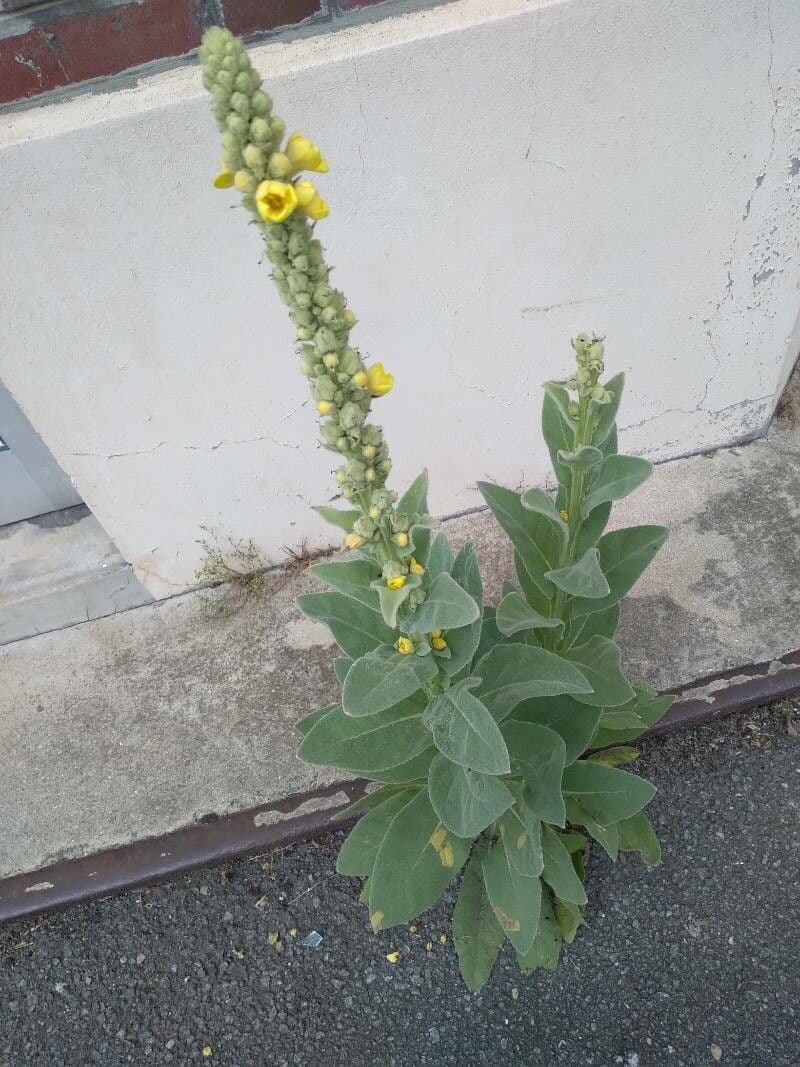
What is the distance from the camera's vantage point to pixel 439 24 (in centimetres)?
199

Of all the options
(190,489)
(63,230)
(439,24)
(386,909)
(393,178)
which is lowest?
(386,909)

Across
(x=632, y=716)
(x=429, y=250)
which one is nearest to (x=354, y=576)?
→ (x=632, y=716)

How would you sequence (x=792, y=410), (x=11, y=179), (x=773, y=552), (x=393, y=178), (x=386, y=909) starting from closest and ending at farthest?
1. (x=386, y=909)
2. (x=11, y=179)
3. (x=393, y=178)
4. (x=773, y=552)
5. (x=792, y=410)

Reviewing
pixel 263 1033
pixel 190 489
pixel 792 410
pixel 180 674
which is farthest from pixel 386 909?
pixel 792 410

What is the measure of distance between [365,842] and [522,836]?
0.48m

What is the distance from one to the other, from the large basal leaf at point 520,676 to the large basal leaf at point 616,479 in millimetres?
346

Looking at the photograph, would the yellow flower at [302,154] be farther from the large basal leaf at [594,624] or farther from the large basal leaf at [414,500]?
the large basal leaf at [594,624]

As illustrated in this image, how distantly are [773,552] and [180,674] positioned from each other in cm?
243

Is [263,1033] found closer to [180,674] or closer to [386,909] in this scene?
[386,909]

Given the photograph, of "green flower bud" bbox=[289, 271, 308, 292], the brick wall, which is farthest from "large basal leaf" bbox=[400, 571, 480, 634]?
the brick wall

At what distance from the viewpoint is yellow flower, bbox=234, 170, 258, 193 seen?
94cm

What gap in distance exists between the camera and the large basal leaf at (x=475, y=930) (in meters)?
2.11

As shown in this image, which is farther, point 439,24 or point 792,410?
point 792,410

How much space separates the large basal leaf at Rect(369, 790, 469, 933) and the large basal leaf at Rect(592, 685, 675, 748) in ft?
1.73
